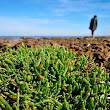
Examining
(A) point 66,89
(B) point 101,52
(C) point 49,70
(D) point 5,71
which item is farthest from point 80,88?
(B) point 101,52

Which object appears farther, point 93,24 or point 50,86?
point 93,24

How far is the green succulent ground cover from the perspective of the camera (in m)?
4.31

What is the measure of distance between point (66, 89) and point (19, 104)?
0.95 m

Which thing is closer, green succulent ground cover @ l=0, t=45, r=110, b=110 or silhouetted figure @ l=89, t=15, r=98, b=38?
green succulent ground cover @ l=0, t=45, r=110, b=110

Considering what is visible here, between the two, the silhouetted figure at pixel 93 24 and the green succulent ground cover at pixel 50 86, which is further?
the silhouetted figure at pixel 93 24

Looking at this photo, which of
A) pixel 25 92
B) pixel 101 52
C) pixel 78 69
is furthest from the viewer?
pixel 101 52

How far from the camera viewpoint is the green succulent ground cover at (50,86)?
4.31m

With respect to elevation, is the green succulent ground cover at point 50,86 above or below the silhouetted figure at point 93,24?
below

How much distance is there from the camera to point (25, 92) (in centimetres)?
460

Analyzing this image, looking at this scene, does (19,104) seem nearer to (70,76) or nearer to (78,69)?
(70,76)

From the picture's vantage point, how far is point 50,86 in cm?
478

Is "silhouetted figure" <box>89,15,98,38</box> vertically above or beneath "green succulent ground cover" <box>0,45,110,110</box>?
above

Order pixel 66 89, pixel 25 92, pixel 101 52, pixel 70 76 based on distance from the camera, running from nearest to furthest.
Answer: pixel 25 92
pixel 66 89
pixel 70 76
pixel 101 52

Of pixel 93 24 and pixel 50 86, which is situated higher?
pixel 93 24
